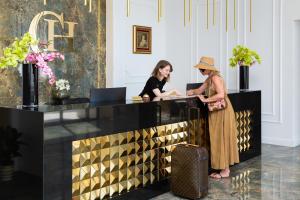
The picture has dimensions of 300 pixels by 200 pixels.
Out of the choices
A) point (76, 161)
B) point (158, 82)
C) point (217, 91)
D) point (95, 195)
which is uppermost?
point (158, 82)

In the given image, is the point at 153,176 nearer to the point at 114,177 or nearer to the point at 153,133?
the point at 153,133

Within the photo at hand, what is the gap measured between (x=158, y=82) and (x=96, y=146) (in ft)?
5.66

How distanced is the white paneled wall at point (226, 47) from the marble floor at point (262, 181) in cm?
116

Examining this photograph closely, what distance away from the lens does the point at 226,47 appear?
7.79 meters

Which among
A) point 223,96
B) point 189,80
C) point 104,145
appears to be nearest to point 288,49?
point 189,80

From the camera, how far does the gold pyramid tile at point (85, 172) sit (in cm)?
334

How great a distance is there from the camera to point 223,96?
15.3 feet

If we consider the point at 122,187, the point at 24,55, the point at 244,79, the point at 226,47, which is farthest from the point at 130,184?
the point at 226,47

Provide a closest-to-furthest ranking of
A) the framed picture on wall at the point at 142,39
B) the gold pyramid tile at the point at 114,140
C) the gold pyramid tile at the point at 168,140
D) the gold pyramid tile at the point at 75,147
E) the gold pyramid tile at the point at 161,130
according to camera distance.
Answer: the gold pyramid tile at the point at 75,147 → the gold pyramid tile at the point at 114,140 → the gold pyramid tile at the point at 161,130 → the gold pyramid tile at the point at 168,140 → the framed picture on wall at the point at 142,39

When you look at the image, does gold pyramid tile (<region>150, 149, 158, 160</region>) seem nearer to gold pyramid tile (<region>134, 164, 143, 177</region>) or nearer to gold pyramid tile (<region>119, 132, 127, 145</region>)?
gold pyramid tile (<region>134, 164, 143, 177</region>)

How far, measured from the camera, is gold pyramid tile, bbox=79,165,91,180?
334 cm

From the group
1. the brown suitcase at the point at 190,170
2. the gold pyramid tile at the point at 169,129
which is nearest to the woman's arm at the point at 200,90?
the gold pyramid tile at the point at 169,129

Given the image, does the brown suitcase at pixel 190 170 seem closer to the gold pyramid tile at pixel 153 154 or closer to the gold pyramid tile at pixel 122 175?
the gold pyramid tile at pixel 153 154

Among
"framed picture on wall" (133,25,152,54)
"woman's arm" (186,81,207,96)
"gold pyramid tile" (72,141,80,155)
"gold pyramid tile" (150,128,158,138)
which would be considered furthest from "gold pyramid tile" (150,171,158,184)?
"framed picture on wall" (133,25,152,54)
